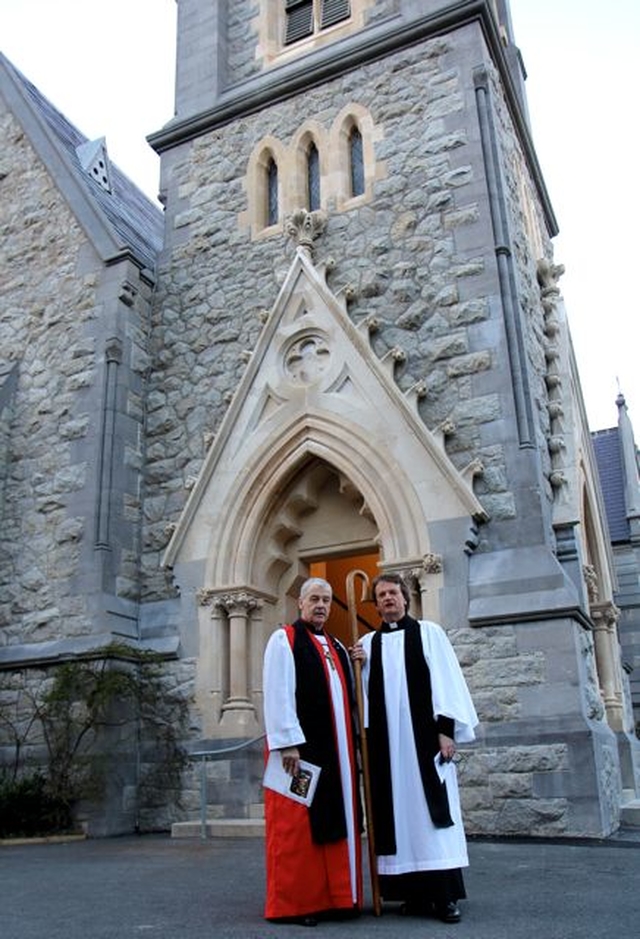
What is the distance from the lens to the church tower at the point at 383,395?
7.93 m

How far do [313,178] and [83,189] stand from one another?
10.5 feet

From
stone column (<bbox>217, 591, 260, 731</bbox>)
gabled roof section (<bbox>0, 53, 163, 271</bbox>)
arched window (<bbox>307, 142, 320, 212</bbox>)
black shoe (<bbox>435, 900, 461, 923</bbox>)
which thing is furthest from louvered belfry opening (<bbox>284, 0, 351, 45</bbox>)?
black shoe (<bbox>435, 900, 461, 923</bbox>)

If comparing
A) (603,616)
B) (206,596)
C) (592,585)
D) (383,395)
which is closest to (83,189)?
(383,395)

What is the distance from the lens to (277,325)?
1029 cm

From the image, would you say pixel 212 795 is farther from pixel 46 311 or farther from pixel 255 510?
pixel 46 311

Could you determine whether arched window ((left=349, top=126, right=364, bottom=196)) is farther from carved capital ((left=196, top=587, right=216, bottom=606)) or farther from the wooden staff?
the wooden staff

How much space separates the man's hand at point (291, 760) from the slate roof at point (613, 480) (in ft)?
57.5

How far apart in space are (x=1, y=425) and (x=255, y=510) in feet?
12.2

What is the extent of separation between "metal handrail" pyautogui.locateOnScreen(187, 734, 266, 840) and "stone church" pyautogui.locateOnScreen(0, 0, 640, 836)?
0.08 m

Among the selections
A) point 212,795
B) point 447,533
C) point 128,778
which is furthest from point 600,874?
point 128,778

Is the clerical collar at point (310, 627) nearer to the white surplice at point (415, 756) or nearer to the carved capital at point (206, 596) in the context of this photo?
the white surplice at point (415, 756)

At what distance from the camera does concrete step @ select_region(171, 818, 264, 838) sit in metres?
7.84

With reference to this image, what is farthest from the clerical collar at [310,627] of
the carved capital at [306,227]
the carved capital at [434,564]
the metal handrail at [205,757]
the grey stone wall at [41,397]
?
the carved capital at [306,227]

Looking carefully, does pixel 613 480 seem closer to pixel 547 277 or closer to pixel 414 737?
pixel 547 277
